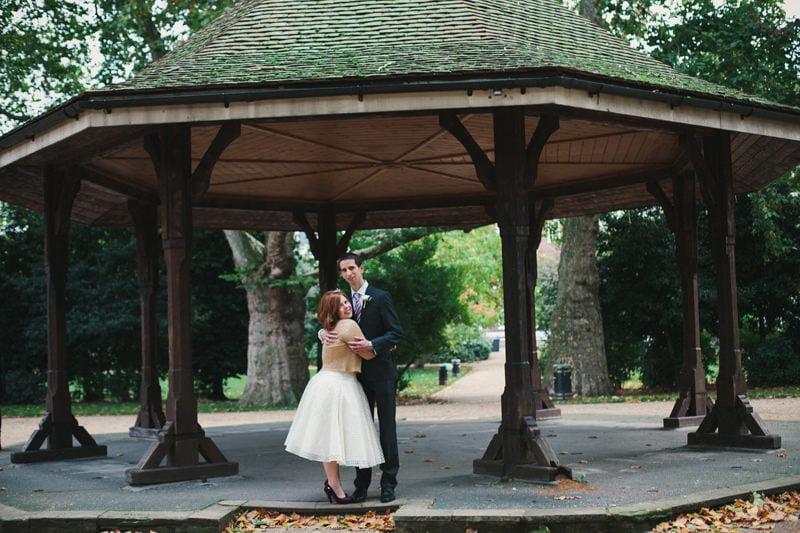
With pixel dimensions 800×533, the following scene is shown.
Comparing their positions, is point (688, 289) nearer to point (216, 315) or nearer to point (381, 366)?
point (381, 366)

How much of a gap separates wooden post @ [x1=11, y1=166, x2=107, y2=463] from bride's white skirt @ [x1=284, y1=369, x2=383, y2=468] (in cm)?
496

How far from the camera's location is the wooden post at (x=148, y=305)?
13000mm

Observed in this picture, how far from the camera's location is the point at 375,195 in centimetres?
1487

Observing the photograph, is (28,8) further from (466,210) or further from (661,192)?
(661,192)

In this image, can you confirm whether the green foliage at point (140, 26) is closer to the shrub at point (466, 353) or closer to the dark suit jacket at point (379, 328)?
the dark suit jacket at point (379, 328)

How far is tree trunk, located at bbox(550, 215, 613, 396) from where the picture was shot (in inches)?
910

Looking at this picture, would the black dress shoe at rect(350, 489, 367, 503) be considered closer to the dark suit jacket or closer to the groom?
the groom

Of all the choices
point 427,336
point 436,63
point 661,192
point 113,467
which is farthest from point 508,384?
point 427,336

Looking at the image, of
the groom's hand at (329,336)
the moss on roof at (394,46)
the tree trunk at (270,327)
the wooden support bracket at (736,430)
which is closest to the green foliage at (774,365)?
the tree trunk at (270,327)

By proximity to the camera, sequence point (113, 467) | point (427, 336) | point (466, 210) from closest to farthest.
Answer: point (113, 467) → point (466, 210) → point (427, 336)

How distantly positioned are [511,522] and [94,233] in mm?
27717

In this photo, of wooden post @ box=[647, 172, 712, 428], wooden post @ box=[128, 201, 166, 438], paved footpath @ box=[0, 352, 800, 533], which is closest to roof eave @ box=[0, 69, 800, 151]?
paved footpath @ box=[0, 352, 800, 533]

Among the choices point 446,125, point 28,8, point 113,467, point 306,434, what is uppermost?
point 28,8

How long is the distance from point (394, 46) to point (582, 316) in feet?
51.3
